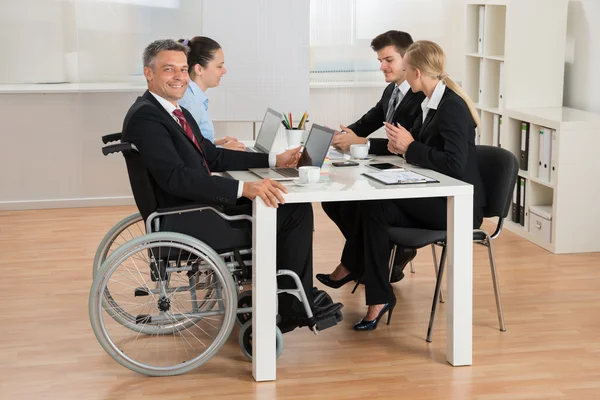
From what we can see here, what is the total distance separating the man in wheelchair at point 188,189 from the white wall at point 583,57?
270 centimetres

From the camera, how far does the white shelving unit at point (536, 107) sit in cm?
509

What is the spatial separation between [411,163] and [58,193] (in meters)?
→ 3.32

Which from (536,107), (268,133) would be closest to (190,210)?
(268,133)


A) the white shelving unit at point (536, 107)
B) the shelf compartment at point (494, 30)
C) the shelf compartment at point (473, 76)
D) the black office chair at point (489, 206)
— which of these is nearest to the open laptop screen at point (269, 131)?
the black office chair at point (489, 206)

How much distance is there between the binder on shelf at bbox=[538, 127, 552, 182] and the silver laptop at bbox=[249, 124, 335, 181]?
193 cm

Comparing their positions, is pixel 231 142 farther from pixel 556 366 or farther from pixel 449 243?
pixel 556 366

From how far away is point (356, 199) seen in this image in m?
3.30

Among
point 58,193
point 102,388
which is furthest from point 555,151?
point 58,193

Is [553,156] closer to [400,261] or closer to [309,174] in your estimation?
[400,261]

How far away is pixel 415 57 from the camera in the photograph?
3.88 m

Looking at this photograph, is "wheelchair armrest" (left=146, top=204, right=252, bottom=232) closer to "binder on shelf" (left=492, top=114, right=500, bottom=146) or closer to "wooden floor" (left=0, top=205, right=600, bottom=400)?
"wooden floor" (left=0, top=205, right=600, bottom=400)

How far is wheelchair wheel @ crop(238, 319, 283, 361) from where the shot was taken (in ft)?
11.4

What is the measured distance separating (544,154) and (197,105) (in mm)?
2121

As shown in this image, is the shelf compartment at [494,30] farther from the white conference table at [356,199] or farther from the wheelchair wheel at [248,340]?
the wheelchair wheel at [248,340]
